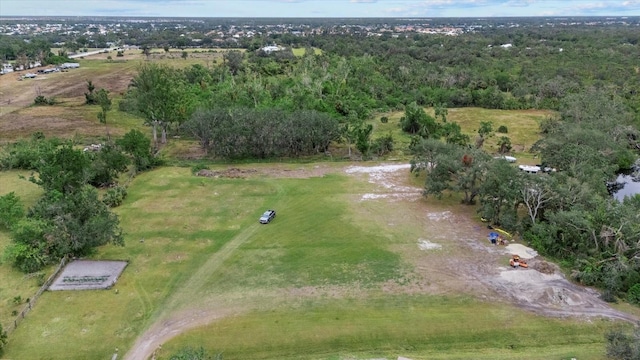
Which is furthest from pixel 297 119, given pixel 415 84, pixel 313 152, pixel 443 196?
pixel 415 84

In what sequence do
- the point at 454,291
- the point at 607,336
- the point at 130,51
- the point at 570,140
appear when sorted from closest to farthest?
the point at 607,336 → the point at 454,291 → the point at 570,140 → the point at 130,51

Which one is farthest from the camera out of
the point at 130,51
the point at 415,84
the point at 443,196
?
the point at 130,51

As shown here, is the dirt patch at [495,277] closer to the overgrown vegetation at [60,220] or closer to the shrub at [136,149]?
the overgrown vegetation at [60,220]

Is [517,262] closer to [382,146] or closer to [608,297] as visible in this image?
[608,297]

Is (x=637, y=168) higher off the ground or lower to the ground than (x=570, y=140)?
lower

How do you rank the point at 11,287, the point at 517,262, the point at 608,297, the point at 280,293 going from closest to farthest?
the point at 608,297 < the point at 280,293 < the point at 11,287 < the point at 517,262

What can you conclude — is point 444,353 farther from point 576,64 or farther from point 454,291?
point 576,64

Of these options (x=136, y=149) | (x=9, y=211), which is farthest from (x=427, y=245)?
(x=136, y=149)
